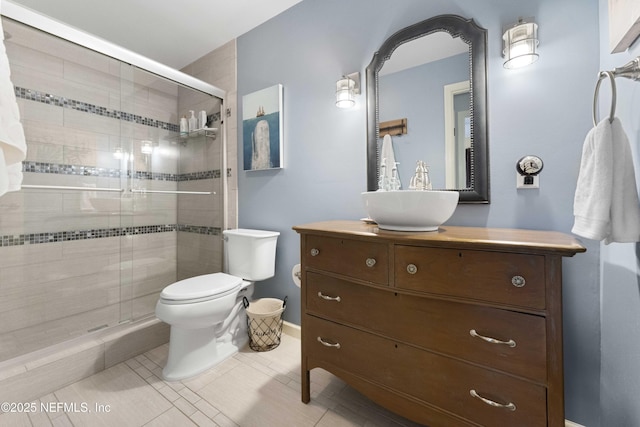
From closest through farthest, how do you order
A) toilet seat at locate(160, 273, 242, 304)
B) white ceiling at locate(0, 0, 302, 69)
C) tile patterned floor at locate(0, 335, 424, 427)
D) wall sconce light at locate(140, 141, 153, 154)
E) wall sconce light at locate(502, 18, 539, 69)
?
1. wall sconce light at locate(502, 18, 539, 69)
2. tile patterned floor at locate(0, 335, 424, 427)
3. toilet seat at locate(160, 273, 242, 304)
4. white ceiling at locate(0, 0, 302, 69)
5. wall sconce light at locate(140, 141, 153, 154)

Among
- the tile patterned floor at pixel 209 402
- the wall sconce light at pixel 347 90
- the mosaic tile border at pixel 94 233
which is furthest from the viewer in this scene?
the mosaic tile border at pixel 94 233

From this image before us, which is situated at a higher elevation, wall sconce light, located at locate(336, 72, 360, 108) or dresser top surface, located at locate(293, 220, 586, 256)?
wall sconce light, located at locate(336, 72, 360, 108)

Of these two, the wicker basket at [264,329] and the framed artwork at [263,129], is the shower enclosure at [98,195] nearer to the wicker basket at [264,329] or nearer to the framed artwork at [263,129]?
the framed artwork at [263,129]

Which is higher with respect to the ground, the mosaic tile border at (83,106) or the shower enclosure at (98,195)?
the mosaic tile border at (83,106)

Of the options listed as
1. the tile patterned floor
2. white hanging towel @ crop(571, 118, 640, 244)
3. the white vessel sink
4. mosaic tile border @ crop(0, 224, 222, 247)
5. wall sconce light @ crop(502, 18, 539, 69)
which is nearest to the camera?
white hanging towel @ crop(571, 118, 640, 244)

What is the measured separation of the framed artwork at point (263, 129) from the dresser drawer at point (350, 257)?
3.18 ft

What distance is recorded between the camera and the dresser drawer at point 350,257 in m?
1.04

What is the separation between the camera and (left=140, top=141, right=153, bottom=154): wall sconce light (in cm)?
221

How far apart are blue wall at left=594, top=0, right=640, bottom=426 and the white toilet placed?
1.73 meters

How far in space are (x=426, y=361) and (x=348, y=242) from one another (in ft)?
1.73

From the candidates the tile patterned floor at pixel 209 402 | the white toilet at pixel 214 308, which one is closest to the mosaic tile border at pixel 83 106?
the white toilet at pixel 214 308

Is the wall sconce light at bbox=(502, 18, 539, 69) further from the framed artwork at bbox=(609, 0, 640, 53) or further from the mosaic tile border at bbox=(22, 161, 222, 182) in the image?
the mosaic tile border at bbox=(22, 161, 222, 182)

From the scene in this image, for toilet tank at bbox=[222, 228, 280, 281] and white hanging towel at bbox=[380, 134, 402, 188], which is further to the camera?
toilet tank at bbox=[222, 228, 280, 281]

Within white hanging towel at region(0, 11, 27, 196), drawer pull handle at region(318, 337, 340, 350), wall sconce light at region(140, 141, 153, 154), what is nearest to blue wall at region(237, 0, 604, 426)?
A: drawer pull handle at region(318, 337, 340, 350)
